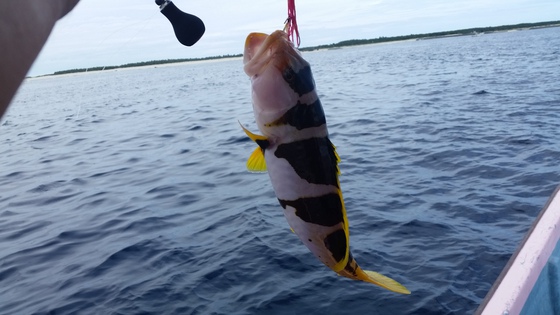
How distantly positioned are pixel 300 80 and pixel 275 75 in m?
0.13

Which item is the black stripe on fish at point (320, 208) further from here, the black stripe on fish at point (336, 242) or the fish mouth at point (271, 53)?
the fish mouth at point (271, 53)

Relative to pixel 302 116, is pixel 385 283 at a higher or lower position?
lower

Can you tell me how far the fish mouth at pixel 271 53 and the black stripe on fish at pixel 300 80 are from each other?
37 mm

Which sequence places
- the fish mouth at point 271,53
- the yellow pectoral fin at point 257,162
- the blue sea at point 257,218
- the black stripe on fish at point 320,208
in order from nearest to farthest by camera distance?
the fish mouth at point 271,53, the black stripe on fish at point 320,208, the yellow pectoral fin at point 257,162, the blue sea at point 257,218

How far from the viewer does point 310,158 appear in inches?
93.0

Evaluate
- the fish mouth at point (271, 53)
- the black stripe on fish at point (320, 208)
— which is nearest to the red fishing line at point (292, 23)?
the fish mouth at point (271, 53)

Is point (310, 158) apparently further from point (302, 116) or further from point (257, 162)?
point (257, 162)

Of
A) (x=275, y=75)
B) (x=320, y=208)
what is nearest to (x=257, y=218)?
(x=320, y=208)

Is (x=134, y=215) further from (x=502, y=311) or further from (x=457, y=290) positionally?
(x=502, y=311)

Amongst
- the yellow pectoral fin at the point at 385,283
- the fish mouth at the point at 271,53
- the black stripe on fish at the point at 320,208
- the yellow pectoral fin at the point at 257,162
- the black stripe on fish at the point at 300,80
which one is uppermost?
the fish mouth at the point at 271,53

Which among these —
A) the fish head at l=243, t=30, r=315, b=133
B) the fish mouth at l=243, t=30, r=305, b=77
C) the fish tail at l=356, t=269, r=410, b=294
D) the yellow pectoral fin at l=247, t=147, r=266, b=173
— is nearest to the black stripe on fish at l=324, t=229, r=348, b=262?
the fish tail at l=356, t=269, r=410, b=294

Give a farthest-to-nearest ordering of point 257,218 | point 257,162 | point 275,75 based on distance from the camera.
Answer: point 257,218, point 257,162, point 275,75

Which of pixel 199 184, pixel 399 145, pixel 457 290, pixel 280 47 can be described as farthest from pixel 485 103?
pixel 280 47

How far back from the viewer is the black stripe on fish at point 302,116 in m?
2.30
